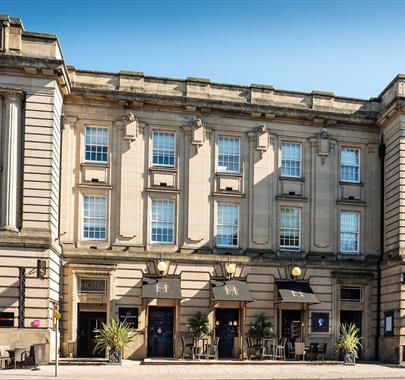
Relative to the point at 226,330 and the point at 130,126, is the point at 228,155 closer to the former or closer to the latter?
the point at 130,126

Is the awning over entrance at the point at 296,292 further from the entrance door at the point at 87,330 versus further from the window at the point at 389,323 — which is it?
the entrance door at the point at 87,330

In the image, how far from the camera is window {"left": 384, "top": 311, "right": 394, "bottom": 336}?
3344 centimetres

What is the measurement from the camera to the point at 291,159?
36.2 m

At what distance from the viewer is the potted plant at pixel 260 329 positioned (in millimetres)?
33500

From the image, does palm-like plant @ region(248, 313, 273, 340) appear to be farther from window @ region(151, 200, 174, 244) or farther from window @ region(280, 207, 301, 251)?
window @ region(151, 200, 174, 244)

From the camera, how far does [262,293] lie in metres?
34.6

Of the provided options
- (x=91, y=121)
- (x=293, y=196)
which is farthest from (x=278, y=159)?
(x=91, y=121)

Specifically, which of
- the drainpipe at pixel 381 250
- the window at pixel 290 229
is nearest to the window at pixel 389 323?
the drainpipe at pixel 381 250

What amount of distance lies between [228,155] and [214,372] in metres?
12.8

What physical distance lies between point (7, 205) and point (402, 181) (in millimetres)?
19855

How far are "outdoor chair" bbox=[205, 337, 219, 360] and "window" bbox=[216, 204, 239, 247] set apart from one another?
5.16 metres

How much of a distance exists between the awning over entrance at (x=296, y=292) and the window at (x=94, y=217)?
972 centimetres

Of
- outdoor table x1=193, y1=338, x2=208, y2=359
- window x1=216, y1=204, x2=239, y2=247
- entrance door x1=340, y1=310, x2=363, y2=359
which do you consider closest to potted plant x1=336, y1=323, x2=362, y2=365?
entrance door x1=340, y1=310, x2=363, y2=359

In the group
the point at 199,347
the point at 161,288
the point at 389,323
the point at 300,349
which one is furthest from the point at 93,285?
the point at 389,323
